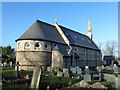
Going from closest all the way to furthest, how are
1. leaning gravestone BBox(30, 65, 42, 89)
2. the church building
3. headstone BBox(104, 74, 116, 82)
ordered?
leaning gravestone BBox(30, 65, 42, 89), headstone BBox(104, 74, 116, 82), the church building

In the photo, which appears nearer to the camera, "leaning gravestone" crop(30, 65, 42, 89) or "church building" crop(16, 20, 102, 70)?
"leaning gravestone" crop(30, 65, 42, 89)

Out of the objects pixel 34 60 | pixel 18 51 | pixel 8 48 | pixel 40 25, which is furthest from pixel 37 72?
pixel 8 48

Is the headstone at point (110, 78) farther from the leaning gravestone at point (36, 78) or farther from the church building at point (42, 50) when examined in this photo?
the church building at point (42, 50)

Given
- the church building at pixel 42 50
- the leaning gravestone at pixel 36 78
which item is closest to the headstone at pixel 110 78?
the leaning gravestone at pixel 36 78

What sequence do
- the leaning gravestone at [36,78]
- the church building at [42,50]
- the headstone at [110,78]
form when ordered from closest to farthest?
the leaning gravestone at [36,78], the headstone at [110,78], the church building at [42,50]

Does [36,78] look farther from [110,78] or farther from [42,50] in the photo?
[42,50]

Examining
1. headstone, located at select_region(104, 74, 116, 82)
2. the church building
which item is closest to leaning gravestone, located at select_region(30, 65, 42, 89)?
headstone, located at select_region(104, 74, 116, 82)

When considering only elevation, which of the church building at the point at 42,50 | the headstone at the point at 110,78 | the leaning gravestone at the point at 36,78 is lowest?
the headstone at the point at 110,78

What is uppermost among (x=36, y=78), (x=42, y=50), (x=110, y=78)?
(x=42, y=50)

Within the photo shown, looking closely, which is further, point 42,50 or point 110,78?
point 42,50

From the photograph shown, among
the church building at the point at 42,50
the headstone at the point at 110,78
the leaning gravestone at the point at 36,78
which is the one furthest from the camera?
the church building at the point at 42,50

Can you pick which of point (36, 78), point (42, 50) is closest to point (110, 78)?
point (36, 78)

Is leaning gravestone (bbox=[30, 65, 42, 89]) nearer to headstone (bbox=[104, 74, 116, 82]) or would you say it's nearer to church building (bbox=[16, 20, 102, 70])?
headstone (bbox=[104, 74, 116, 82])

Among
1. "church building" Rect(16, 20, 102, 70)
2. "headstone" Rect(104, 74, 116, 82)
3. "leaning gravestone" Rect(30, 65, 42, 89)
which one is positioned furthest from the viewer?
"church building" Rect(16, 20, 102, 70)
